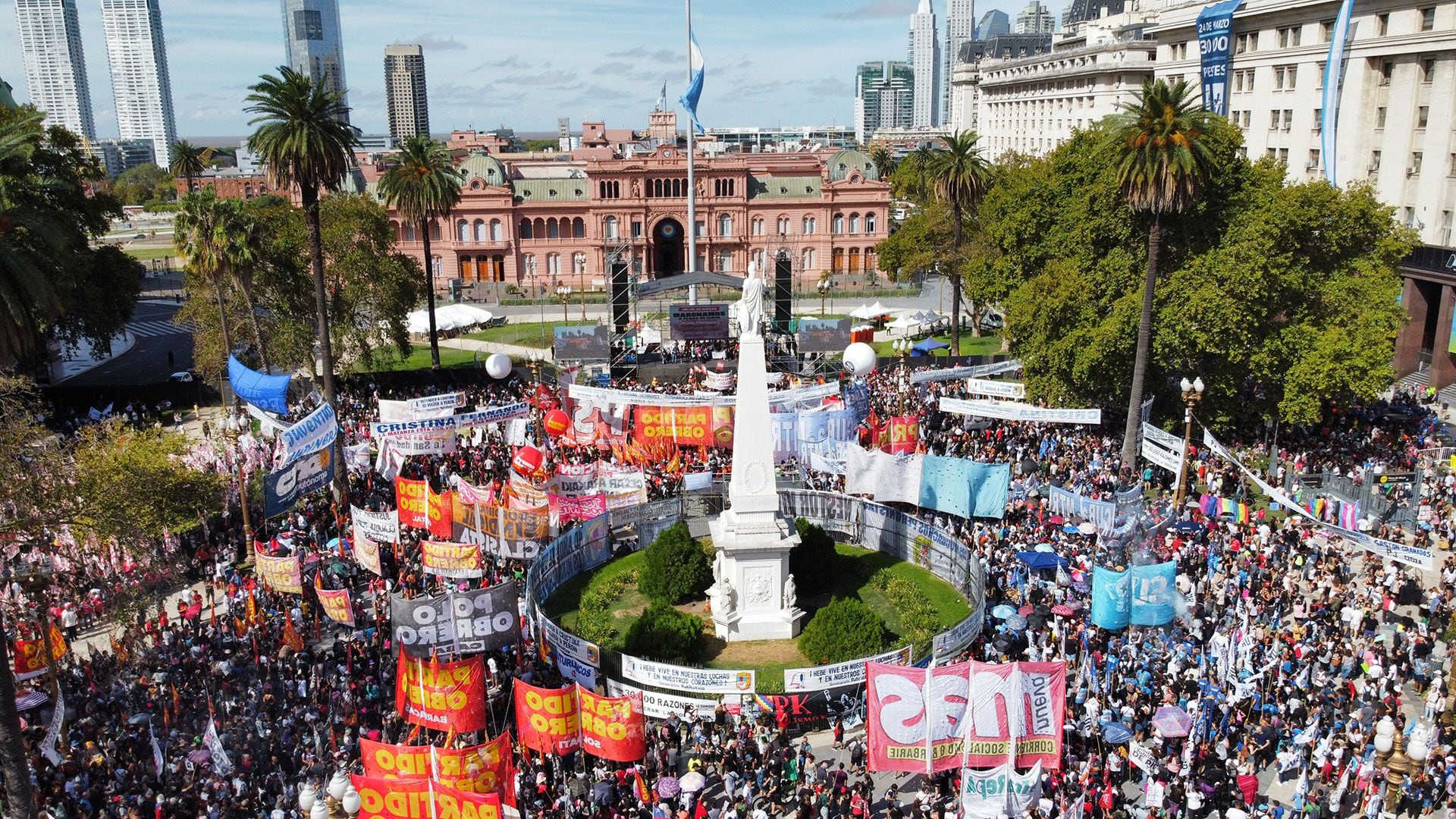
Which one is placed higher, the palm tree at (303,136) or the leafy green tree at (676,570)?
the palm tree at (303,136)

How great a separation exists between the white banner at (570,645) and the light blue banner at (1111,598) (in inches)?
422

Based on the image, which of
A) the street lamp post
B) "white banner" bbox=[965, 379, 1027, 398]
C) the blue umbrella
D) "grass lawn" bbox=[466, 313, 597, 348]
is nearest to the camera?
the blue umbrella

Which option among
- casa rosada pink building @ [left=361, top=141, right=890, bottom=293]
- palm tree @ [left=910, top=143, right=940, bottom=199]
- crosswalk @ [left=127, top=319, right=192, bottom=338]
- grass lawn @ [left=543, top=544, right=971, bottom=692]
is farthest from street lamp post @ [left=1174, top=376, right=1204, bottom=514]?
crosswalk @ [left=127, top=319, right=192, bottom=338]

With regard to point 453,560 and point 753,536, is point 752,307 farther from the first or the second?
point 453,560

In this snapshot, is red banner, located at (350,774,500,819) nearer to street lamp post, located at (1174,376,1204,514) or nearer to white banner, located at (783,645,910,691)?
white banner, located at (783,645,910,691)

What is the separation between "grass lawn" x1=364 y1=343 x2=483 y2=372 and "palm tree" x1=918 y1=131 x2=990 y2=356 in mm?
26023

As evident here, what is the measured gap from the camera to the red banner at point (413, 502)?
27.5m

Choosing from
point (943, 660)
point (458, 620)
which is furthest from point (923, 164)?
point (458, 620)

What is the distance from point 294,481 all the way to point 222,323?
58.4 feet

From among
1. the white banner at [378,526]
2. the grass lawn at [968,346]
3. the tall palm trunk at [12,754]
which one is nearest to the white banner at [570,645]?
the white banner at [378,526]

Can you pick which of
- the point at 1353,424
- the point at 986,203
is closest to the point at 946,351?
the point at 986,203

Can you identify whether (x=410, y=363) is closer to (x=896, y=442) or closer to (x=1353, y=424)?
(x=896, y=442)

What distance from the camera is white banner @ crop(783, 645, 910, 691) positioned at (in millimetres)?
21234

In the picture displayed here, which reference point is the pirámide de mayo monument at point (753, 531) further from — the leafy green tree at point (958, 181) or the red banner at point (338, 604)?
the leafy green tree at point (958, 181)
